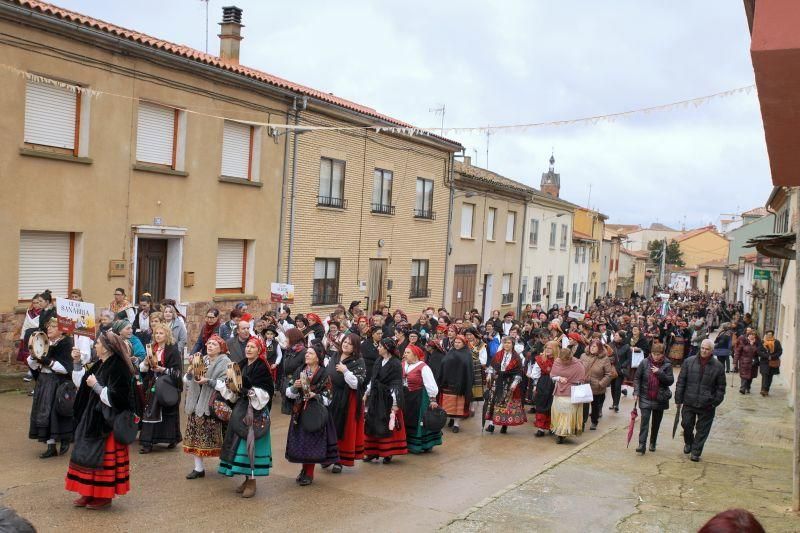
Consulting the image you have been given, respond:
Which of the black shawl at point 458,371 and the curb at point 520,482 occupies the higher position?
the black shawl at point 458,371

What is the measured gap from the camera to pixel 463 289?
30828 mm

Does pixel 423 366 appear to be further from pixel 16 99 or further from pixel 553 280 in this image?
pixel 553 280

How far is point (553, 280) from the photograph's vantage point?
4319 cm

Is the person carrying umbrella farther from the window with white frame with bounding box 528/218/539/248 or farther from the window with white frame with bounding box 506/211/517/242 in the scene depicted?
the window with white frame with bounding box 528/218/539/248

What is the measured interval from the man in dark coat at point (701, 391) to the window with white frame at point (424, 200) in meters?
15.8

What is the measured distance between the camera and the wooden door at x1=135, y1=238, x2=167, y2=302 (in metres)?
16.5

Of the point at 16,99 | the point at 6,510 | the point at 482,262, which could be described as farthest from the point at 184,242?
the point at 482,262

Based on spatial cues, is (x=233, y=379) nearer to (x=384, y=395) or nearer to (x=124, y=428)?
(x=124, y=428)

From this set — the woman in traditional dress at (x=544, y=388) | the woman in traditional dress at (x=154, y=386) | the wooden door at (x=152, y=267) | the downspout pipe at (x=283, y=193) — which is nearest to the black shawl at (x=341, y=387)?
the woman in traditional dress at (x=154, y=386)

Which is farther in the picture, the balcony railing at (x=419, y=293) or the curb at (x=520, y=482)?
the balcony railing at (x=419, y=293)

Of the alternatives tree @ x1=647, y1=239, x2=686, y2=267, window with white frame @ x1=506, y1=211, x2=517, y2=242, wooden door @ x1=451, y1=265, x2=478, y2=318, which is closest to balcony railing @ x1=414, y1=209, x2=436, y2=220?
wooden door @ x1=451, y1=265, x2=478, y2=318

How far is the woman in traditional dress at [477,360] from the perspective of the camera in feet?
45.8

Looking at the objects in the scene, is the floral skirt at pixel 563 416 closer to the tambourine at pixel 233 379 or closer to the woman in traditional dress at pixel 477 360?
the woman in traditional dress at pixel 477 360

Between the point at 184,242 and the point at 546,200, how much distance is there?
25.7 meters
